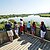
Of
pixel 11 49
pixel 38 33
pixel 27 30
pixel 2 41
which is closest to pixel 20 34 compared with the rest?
pixel 27 30

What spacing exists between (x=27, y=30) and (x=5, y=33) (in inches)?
84.8

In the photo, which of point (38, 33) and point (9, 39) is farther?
point (38, 33)

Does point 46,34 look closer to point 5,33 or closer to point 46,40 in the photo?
point 46,40

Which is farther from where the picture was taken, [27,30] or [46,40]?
[27,30]

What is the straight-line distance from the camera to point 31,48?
7.44 metres

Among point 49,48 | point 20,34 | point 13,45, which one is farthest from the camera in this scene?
point 20,34

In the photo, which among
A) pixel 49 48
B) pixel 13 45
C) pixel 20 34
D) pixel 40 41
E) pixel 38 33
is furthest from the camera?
pixel 20 34

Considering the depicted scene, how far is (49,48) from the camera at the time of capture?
729 centimetres

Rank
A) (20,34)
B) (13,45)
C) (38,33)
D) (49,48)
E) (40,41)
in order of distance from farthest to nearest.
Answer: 1. (20,34)
2. (38,33)
3. (40,41)
4. (13,45)
5. (49,48)

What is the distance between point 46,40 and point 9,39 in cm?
235

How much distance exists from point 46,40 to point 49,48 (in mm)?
1515

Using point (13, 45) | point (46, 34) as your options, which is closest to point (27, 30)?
point (46, 34)

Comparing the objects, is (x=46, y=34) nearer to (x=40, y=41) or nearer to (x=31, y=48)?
(x=40, y=41)

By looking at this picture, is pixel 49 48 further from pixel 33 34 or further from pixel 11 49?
pixel 33 34
